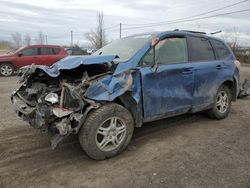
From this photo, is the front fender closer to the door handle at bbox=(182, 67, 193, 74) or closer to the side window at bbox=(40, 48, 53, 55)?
the door handle at bbox=(182, 67, 193, 74)

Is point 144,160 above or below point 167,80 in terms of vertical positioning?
below

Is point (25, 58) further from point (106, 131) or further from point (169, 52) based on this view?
point (106, 131)

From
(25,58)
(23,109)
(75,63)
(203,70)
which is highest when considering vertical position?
(25,58)

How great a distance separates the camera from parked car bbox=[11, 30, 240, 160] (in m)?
3.65

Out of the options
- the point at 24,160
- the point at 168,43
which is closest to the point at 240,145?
the point at 168,43

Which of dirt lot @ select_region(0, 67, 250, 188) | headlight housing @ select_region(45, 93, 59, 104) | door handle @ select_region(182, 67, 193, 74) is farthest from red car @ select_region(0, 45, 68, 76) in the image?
headlight housing @ select_region(45, 93, 59, 104)

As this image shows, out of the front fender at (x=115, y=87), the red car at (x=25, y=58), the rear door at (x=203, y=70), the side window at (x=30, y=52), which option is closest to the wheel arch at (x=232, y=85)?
the rear door at (x=203, y=70)

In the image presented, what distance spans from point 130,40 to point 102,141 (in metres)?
2.08

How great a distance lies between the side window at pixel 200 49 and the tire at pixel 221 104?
80cm

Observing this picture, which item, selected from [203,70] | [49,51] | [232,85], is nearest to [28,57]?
[49,51]

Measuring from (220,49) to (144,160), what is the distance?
10.4 ft

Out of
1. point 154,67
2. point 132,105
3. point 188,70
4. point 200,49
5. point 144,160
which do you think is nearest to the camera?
point 144,160

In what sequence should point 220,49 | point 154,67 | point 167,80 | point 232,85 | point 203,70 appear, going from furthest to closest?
point 232,85, point 220,49, point 203,70, point 167,80, point 154,67

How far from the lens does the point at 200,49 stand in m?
5.29
